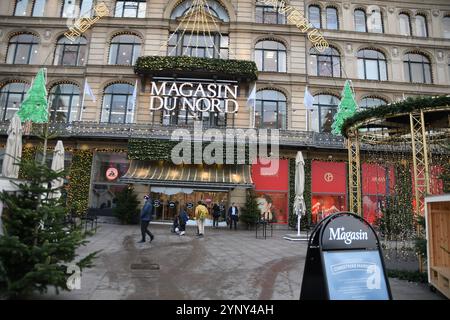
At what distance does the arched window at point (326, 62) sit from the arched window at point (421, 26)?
7731 millimetres

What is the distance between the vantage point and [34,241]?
5.64m

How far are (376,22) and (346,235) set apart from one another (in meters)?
27.8

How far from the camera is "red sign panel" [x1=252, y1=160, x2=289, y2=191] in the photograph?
75.6 ft

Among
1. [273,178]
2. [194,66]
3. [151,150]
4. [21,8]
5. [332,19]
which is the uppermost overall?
[332,19]

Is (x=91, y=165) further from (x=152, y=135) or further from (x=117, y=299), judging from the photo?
(x=117, y=299)

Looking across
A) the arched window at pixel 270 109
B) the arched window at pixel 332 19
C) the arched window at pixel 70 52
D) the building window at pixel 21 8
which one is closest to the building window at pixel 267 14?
the arched window at pixel 332 19

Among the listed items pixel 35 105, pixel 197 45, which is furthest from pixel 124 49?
pixel 35 105

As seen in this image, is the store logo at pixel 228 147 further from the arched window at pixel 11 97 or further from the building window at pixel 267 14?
the arched window at pixel 11 97

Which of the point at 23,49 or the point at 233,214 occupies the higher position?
the point at 23,49

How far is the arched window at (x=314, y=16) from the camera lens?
2644cm

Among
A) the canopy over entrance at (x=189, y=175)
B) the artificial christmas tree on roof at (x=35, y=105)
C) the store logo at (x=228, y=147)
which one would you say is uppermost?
the artificial christmas tree on roof at (x=35, y=105)

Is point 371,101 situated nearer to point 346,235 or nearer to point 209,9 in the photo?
point 209,9
